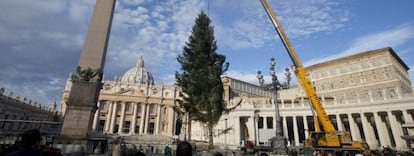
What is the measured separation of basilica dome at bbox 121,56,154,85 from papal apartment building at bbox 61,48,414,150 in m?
26.5

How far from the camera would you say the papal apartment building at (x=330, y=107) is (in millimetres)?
29894

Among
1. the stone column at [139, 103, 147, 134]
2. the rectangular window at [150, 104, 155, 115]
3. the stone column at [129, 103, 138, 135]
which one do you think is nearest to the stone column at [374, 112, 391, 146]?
the stone column at [139, 103, 147, 134]

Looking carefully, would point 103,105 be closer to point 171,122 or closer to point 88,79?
point 171,122

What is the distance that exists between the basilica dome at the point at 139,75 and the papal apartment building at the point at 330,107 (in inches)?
1043

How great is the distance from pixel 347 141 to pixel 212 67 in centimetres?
1156

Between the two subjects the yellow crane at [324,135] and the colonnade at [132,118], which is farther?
the colonnade at [132,118]

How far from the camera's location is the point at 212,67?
18141 millimetres

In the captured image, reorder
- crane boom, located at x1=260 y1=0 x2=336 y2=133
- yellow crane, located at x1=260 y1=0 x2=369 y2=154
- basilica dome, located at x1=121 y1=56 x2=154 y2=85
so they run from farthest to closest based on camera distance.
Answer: basilica dome, located at x1=121 y1=56 x2=154 y2=85 → crane boom, located at x1=260 y1=0 x2=336 y2=133 → yellow crane, located at x1=260 y1=0 x2=369 y2=154

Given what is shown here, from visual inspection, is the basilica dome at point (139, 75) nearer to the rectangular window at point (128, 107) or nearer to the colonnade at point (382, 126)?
the rectangular window at point (128, 107)

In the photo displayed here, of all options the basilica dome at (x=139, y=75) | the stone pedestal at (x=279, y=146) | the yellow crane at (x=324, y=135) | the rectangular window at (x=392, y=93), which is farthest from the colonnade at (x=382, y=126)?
the basilica dome at (x=139, y=75)

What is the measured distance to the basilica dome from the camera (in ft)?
337

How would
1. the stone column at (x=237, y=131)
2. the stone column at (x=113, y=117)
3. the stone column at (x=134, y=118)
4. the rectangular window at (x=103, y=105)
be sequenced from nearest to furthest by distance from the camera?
the stone column at (x=237, y=131)
the stone column at (x=113, y=117)
the rectangular window at (x=103, y=105)
the stone column at (x=134, y=118)

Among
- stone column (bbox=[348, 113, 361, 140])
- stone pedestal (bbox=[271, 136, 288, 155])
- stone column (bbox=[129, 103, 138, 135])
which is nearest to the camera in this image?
stone pedestal (bbox=[271, 136, 288, 155])

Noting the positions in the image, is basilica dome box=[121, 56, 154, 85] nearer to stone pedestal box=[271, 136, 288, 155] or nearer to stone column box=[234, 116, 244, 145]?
stone column box=[234, 116, 244, 145]
